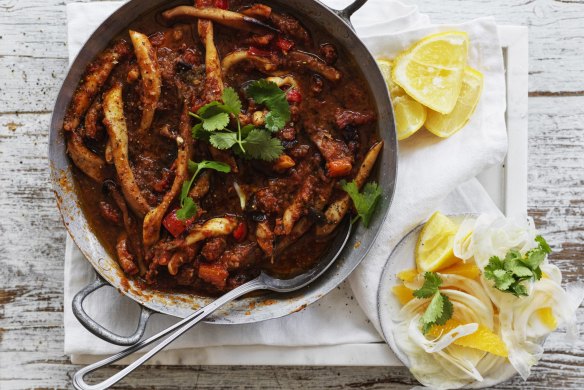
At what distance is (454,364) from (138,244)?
72.0 inches

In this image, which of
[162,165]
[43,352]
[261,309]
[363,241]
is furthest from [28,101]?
[363,241]

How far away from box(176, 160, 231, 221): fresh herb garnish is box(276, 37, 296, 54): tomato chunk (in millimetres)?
695

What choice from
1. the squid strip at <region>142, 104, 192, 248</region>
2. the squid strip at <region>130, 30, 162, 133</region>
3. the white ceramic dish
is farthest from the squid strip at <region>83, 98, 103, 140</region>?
the white ceramic dish

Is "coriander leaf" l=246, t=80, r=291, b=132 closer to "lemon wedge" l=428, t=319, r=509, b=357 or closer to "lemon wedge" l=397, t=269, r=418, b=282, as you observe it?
"lemon wedge" l=397, t=269, r=418, b=282

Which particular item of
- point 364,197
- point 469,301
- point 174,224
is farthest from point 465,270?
point 174,224

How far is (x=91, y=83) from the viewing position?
3.15m

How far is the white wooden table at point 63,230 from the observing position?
3.59 m

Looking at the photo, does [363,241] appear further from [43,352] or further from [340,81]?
[43,352]

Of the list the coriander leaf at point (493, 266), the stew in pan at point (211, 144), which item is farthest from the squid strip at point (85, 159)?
the coriander leaf at point (493, 266)

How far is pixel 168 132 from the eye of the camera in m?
3.16

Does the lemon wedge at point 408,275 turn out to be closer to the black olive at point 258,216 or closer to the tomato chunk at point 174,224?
the black olive at point 258,216

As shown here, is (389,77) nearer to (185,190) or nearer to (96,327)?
(185,190)

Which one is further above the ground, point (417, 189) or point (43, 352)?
point (417, 189)

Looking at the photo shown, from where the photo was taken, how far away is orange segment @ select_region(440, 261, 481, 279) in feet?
10.8
